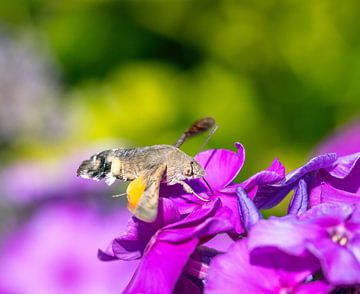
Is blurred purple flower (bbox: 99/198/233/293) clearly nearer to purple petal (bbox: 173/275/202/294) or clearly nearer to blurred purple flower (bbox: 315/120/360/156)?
purple petal (bbox: 173/275/202/294)

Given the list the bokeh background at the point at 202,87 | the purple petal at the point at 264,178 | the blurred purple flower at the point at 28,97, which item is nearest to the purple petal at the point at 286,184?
the purple petal at the point at 264,178

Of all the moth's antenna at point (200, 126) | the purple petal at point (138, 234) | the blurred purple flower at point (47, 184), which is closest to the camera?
the purple petal at point (138, 234)

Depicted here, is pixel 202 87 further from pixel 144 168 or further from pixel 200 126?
pixel 144 168

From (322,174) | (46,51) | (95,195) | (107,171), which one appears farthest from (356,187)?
(46,51)

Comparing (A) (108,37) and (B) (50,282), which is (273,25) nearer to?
(A) (108,37)

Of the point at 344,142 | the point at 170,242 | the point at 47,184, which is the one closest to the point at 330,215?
the point at 170,242

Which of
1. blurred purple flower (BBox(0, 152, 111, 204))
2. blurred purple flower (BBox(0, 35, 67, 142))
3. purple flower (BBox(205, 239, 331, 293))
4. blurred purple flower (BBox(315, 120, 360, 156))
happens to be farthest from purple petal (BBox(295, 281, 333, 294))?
blurred purple flower (BBox(0, 35, 67, 142))

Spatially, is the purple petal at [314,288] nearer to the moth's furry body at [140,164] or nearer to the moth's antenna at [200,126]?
the moth's furry body at [140,164]
